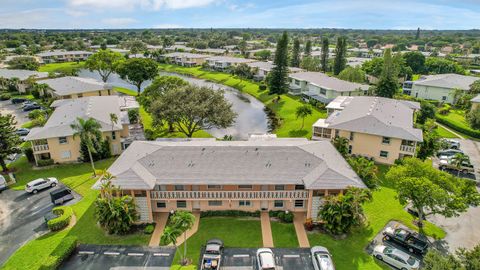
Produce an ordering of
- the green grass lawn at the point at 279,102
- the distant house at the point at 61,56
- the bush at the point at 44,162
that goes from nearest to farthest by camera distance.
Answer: the bush at the point at 44,162
the green grass lawn at the point at 279,102
the distant house at the point at 61,56

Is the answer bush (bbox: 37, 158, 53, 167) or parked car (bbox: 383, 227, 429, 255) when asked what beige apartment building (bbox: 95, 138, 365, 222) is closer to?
parked car (bbox: 383, 227, 429, 255)

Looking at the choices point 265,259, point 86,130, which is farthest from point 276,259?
point 86,130

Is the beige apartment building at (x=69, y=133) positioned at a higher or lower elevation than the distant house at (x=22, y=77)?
lower

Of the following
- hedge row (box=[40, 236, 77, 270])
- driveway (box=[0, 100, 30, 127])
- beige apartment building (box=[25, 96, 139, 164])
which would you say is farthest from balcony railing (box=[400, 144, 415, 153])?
driveway (box=[0, 100, 30, 127])

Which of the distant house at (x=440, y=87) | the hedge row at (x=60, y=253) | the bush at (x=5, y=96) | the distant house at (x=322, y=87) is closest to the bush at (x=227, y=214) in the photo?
the hedge row at (x=60, y=253)

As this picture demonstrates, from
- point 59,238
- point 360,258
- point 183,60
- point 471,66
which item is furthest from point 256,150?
point 471,66

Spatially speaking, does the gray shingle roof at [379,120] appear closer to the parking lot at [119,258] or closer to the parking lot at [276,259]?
the parking lot at [276,259]

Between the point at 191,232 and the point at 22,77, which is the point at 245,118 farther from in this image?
the point at 22,77

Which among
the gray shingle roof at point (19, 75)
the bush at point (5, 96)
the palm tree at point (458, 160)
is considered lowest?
the palm tree at point (458, 160)
